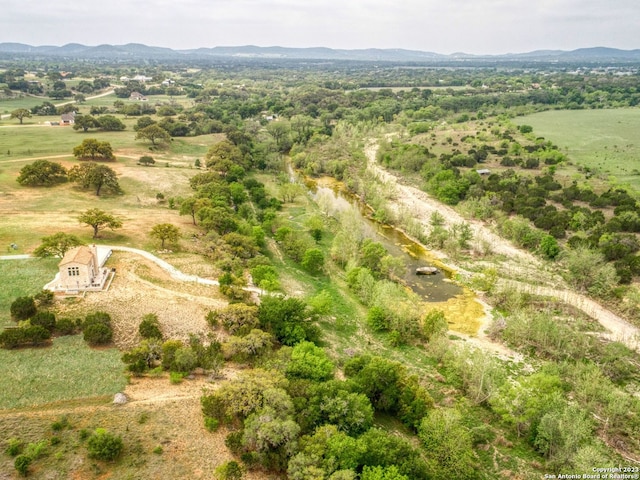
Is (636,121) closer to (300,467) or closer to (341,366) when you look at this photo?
(341,366)

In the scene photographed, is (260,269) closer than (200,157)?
Yes

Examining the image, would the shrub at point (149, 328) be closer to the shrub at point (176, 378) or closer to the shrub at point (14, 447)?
the shrub at point (176, 378)

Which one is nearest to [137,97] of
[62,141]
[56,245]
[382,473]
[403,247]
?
[62,141]

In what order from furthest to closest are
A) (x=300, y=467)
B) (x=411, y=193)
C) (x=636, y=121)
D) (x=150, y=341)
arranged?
(x=636, y=121) < (x=411, y=193) < (x=150, y=341) < (x=300, y=467)

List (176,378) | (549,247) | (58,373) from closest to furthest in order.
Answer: (58,373), (176,378), (549,247)

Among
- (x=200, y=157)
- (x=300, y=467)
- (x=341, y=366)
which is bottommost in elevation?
(x=341, y=366)

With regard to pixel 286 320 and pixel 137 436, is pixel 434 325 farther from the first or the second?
pixel 137 436

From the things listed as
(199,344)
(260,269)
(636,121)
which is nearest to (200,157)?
(260,269)
